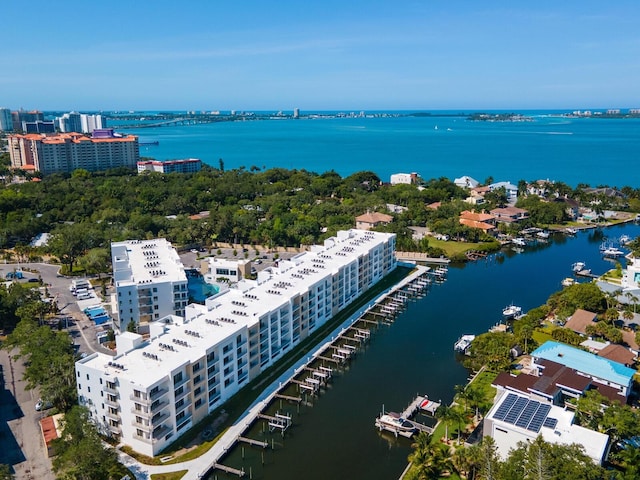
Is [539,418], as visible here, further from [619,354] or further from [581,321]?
[581,321]

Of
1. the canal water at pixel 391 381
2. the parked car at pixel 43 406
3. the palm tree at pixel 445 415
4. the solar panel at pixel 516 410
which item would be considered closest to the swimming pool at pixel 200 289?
the canal water at pixel 391 381

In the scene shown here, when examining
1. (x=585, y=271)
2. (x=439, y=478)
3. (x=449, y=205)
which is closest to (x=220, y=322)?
(x=439, y=478)

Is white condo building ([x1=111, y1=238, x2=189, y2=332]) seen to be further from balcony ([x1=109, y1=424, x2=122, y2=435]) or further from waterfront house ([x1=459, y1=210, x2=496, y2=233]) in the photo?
waterfront house ([x1=459, y1=210, x2=496, y2=233])

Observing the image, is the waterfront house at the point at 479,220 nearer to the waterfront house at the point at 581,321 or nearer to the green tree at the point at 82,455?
the waterfront house at the point at 581,321

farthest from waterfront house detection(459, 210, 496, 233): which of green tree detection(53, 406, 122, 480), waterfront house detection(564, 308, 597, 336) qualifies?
green tree detection(53, 406, 122, 480)

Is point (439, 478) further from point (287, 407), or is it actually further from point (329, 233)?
point (329, 233)

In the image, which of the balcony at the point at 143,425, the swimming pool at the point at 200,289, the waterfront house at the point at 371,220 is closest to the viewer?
the balcony at the point at 143,425
